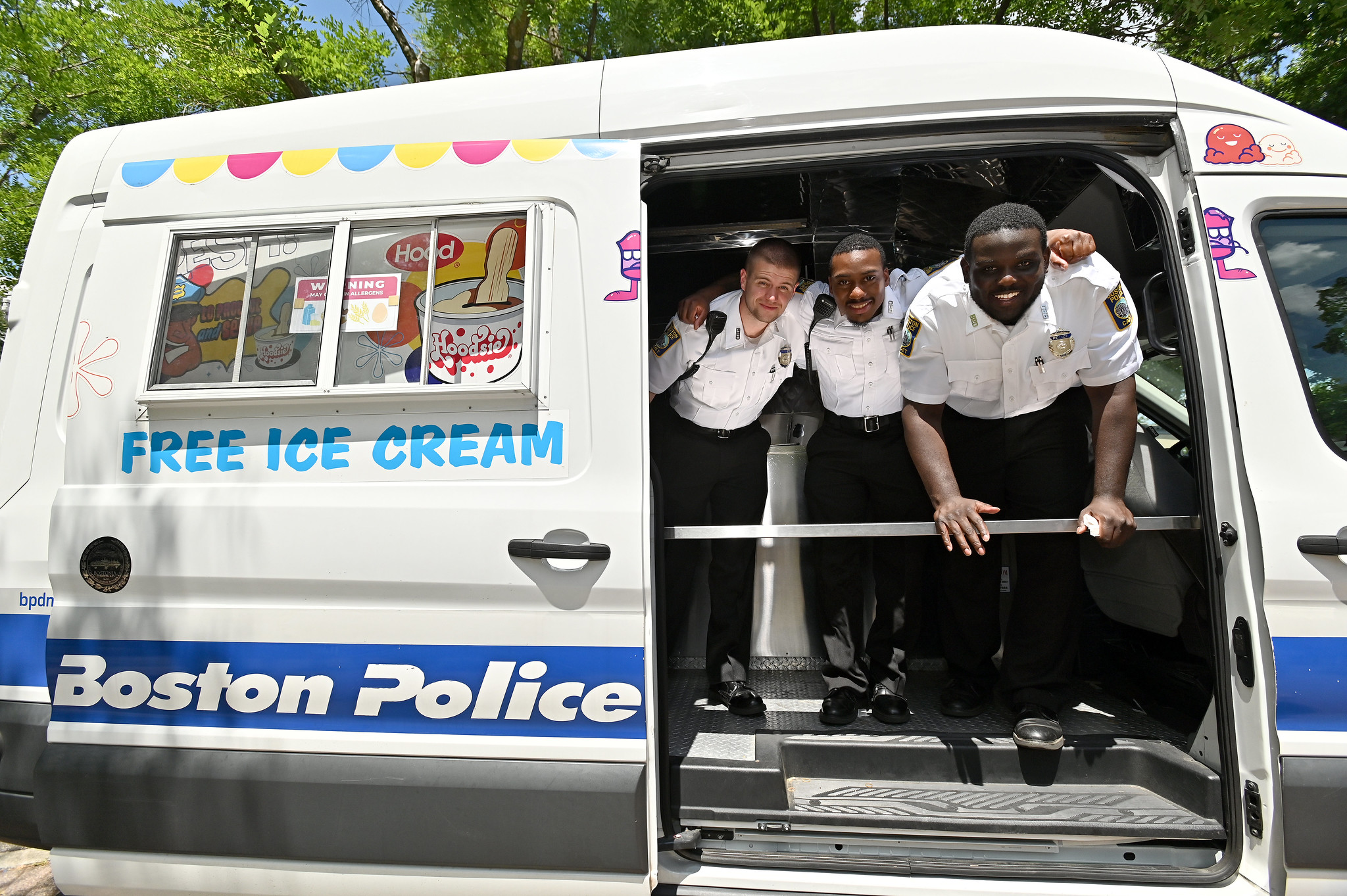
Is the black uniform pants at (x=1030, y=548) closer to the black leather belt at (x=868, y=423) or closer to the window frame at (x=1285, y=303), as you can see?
the black leather belt at (x=868, y=423)

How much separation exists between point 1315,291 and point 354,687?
112 inches

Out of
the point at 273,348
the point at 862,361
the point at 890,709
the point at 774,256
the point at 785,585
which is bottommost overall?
the point at 890,709

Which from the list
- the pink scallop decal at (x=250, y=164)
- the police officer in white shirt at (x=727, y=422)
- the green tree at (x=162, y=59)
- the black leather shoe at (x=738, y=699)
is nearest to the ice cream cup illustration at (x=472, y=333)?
the pink scallop decal at (x=250, y=164)

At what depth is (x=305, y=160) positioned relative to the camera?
2156mm

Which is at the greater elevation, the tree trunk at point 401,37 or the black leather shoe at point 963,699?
the tree trunk at point 401,37

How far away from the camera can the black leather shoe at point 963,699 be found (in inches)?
108

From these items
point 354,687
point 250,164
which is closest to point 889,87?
point 250,164

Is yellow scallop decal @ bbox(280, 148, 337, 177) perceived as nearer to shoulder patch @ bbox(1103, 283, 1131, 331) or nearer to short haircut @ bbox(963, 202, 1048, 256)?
short haircut @ bbox(963, 202, 1048, 256)

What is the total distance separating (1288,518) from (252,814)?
2.80 meters

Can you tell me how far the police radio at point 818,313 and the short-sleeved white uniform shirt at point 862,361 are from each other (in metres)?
0.04

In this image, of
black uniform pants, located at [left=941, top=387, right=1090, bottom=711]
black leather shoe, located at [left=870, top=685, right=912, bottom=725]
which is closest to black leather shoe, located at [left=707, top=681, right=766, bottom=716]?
black leather shoe, located at [left=870, top=685, right=912, bottom=725]

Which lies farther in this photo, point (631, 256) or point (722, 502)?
point (722, 502)

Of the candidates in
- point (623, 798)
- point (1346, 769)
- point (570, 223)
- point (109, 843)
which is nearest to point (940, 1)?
point (570, 223)

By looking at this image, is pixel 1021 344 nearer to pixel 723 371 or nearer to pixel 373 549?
pixel 723 371
